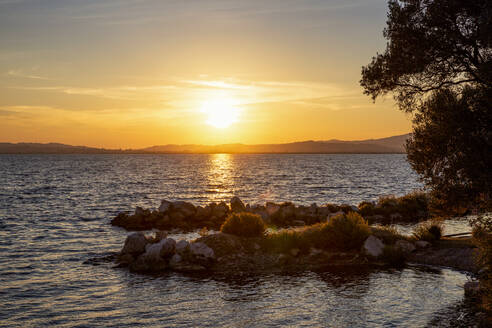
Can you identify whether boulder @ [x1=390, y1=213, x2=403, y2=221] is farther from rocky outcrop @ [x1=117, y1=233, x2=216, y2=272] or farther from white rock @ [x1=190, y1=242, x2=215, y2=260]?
rocky outcrop @ [x1=117, y1=233, x2=216, y2=272]

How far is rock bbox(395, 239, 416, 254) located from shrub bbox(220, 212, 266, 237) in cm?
742

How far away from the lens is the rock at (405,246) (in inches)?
893

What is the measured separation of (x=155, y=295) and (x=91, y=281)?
379 cm

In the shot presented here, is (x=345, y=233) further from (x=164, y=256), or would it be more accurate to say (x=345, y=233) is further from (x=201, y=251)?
(x=164, y=256)

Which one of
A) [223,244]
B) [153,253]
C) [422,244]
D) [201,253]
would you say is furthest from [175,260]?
[422,244]

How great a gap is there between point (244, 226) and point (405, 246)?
8.66 meters

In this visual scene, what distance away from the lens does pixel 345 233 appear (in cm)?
2339

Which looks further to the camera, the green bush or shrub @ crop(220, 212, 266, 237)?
shrub @ crop(220, 212, 266, 237)

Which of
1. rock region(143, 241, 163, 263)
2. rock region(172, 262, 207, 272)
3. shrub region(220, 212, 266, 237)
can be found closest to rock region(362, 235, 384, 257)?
shrub region(220, 212, 266, 237)

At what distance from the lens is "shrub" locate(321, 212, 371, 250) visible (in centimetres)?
2317

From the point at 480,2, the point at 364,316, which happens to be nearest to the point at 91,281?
the point at 364,316

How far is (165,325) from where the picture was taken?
44.7ft

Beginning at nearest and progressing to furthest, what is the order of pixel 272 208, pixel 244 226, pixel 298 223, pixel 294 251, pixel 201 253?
pixel 201 253, pixel 294 251, pixel 244 226, pixel 298 223, pixel 272 208

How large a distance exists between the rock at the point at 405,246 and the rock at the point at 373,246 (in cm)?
98
